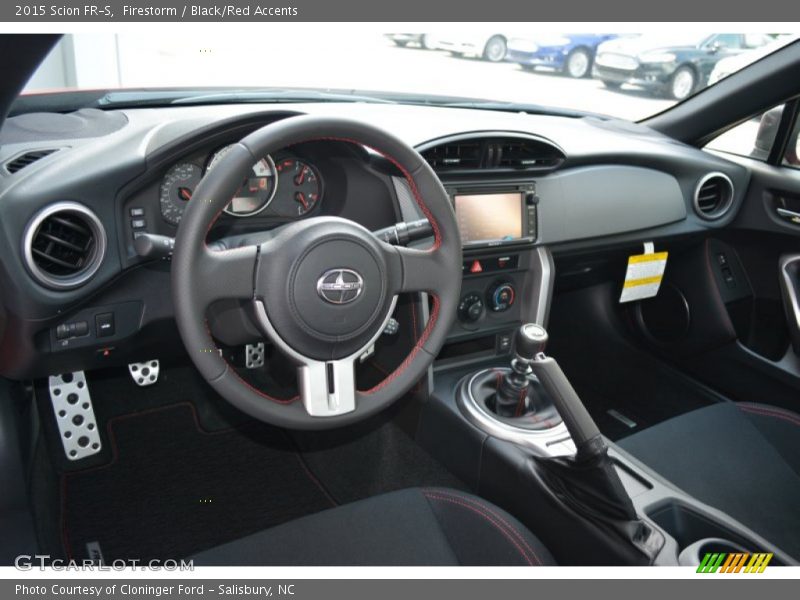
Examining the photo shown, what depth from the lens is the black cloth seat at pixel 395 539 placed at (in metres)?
1.38

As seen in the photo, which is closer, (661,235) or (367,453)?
(367,453)

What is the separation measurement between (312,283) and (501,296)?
42.3 inches

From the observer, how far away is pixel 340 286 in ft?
4.08

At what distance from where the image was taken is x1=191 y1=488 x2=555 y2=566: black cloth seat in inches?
54.2

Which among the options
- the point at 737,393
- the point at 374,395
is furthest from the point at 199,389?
the point at 737,393

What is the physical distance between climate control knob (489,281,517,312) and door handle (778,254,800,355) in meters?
1.09

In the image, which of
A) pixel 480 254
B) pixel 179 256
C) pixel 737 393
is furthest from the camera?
pixel 737 393

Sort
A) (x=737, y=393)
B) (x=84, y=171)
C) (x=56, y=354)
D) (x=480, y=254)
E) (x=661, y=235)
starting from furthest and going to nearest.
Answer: (x=737, y=393), (x=661, y=235), (x=480, y=254), (x=56, y=354), (x=84, y=171)

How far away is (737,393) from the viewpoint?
258 cm

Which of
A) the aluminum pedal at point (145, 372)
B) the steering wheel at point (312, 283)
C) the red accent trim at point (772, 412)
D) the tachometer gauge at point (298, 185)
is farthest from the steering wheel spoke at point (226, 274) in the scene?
the red accent trim at point (772, 412)

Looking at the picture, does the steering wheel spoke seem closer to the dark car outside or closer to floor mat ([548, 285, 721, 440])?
floor mat ([548, 285, 721, 440])

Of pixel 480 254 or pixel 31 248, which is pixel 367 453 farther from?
pixel 31 248

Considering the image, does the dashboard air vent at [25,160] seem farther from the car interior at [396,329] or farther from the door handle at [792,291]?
the door handle at [792,291]

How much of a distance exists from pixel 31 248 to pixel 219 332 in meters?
0.41
